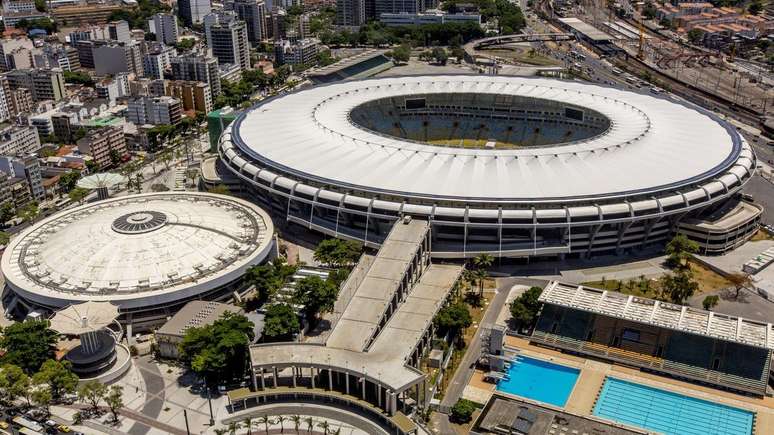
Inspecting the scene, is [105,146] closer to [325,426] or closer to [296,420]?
[296,420]

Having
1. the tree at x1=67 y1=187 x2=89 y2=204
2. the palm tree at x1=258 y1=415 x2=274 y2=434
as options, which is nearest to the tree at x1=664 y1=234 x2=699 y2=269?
the palm tree at x1=258 y1=415 x2=274 y2=434

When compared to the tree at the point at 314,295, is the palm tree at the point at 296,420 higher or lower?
lower

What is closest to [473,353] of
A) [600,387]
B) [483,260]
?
[600,387]

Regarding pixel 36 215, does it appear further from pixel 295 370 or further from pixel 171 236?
pixel 295 370

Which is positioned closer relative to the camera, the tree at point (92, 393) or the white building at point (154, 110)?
the tree at point (92, 393)

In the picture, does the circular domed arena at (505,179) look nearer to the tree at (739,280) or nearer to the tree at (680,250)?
the tree at (680,250)

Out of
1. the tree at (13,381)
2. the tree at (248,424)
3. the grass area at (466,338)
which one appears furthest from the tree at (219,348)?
the grass area at (466,338)

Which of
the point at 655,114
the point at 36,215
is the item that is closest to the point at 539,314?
the point at 655,114
